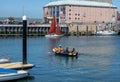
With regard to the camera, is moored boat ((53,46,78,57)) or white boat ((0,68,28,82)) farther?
moored boat ((53,46,78,57))

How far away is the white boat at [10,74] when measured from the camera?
120ft

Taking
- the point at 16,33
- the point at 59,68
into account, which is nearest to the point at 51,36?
the point at 16,33

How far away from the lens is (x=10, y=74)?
121 ft

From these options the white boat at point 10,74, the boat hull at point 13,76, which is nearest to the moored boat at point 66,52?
the boat hull at point 13,76

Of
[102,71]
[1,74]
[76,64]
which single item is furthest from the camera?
[76,64]

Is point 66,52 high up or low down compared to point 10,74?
up

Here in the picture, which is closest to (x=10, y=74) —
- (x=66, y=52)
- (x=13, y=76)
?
(x=13, y=76)

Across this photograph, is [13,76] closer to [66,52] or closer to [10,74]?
[10,74]

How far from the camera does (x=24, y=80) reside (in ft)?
126

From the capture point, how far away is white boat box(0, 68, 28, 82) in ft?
120

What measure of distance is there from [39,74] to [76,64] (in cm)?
1074

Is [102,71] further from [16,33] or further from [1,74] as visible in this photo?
[16,33]

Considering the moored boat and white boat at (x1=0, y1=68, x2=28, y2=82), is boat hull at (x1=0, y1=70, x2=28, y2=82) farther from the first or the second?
the moored boat

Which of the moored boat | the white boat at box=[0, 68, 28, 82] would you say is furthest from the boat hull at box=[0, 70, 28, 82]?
the moored boat
